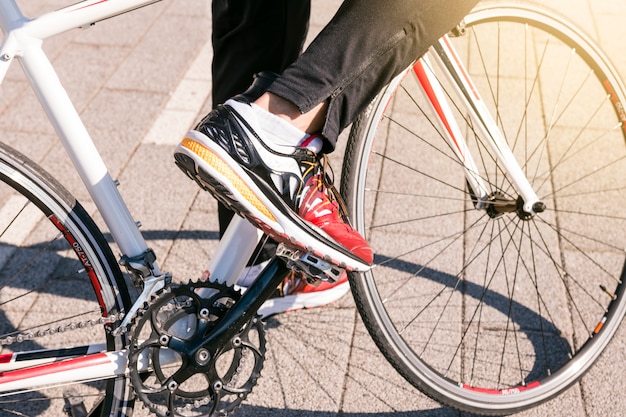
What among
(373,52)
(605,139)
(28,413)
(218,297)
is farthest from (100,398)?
(605,139)

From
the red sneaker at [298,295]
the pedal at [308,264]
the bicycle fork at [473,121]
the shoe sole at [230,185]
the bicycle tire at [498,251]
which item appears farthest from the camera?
the red sneaker at [298,295]

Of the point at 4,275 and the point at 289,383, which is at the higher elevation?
the point at 4,275

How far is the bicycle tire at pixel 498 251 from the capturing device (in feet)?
6.98

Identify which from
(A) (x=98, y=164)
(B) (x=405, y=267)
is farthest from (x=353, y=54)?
(B) (x=405, y=267)

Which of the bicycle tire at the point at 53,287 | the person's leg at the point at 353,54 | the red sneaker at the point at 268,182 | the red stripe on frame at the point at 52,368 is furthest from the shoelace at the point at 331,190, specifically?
the red stripe on frame at the point at 52,368

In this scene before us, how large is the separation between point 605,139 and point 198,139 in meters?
2.56

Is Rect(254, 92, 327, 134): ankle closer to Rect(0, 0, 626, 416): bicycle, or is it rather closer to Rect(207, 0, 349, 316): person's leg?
Rect(0, 0, 626, 416): bicycle

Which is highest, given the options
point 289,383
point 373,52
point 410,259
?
point 410,259

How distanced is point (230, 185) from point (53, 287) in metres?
1.43

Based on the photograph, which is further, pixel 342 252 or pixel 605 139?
pixel 605 139

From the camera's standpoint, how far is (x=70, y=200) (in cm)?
184

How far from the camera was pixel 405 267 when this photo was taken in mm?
2889

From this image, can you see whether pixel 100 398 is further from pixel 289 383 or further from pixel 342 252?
pixel 342 252

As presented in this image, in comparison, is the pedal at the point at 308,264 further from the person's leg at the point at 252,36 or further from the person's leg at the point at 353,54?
the person's leg at the point at 252,36
